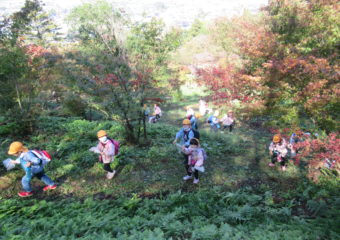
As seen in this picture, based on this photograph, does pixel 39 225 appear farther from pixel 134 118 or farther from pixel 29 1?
pixel 29 1

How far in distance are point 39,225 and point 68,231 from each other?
2.12ft

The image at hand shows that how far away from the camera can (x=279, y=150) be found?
6.99 m

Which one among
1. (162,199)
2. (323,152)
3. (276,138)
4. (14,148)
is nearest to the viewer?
(14,148)

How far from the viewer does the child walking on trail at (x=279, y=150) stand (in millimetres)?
6875

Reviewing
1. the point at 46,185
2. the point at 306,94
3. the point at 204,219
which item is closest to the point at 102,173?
the point at 46,185

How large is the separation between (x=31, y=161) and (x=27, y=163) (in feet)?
0.30

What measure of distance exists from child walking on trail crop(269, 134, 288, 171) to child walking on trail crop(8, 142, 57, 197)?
645cm

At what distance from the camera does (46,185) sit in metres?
6.16

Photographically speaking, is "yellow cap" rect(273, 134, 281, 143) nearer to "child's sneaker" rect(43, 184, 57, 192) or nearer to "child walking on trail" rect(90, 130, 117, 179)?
"child walking on trail" rect(90, 130, 117, 179)

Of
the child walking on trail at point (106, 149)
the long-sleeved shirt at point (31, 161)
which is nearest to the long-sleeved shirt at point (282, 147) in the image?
the child walking on trail at point (106, 149)

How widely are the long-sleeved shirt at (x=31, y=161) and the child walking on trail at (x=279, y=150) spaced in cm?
648

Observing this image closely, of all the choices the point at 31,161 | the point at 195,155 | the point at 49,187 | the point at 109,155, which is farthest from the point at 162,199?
the point at 31,161

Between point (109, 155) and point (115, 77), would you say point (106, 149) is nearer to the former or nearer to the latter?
point (109, 155)

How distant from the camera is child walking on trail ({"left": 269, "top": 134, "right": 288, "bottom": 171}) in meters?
6.88
